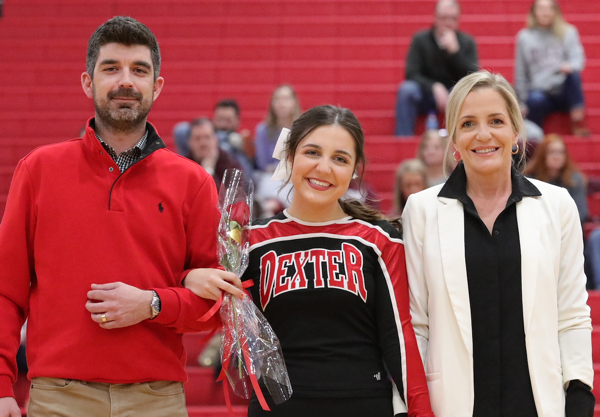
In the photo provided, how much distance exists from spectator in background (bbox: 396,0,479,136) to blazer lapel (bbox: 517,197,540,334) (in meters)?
4.49

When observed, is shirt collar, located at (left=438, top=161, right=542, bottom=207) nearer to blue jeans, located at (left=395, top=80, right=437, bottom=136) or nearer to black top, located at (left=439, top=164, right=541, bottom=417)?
black top, located at (left=439, top=164, right=541, bottom=417)

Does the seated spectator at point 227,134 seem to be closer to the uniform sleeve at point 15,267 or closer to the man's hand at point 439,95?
the man's hand at point 439,95

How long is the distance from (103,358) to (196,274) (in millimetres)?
351

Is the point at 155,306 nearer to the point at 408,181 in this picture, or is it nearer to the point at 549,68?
the point at 408,181

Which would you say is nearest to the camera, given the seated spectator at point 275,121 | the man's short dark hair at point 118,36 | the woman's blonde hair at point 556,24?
the man's short dark hair at point 118,36

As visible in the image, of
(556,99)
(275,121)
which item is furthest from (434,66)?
(275,121)

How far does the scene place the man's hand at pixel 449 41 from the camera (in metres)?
6.92

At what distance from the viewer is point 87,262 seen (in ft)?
7.32

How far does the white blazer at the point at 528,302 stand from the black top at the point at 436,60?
15.3 ft

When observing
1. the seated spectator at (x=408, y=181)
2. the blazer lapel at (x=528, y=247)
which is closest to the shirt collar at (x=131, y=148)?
the blazer lapel at (x=528, y=247)

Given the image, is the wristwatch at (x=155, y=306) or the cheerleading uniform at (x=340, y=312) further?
the cheerleading uniform at (x=340, y=312)

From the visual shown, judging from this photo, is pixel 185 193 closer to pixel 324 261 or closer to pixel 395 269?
pixel 324 261

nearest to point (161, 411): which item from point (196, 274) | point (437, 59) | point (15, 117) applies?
point (196, 274)

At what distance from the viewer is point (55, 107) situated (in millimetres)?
7824
